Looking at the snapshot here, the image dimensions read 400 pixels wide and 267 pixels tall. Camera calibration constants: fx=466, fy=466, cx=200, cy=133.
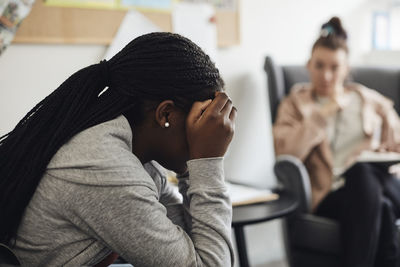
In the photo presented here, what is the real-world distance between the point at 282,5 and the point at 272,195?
111 cm

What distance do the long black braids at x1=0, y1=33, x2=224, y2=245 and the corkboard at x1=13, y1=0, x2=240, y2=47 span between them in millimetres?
654

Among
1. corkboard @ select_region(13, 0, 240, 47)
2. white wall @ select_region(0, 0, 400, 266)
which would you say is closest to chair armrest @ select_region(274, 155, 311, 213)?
white wall @ select_region(0, 0, 400, 266)

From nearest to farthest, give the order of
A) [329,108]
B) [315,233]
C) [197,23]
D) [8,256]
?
[8,256] < [315,233] < [197,23] < [329,108]

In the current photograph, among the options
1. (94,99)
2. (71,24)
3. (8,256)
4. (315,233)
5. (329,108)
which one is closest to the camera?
(8,256)

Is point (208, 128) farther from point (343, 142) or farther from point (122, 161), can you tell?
point (343, 142)

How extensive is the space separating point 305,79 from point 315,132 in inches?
11.8

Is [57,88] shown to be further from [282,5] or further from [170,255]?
[282,5]

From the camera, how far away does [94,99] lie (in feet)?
2.40

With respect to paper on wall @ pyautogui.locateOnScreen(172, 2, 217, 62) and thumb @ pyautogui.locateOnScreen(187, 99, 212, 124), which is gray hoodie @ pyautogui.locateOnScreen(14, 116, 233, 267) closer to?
thumb @ pyautogui.locateOnScreen(187, 99, 212, 124)

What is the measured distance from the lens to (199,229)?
0.72m

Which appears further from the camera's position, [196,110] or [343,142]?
[343,142]

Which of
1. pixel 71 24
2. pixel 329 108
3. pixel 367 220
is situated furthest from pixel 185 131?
pixel 329 108

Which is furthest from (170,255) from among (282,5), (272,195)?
(282,5)

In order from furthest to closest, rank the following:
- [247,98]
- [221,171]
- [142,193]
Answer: [247,98] < [221,171] < [142,193]
